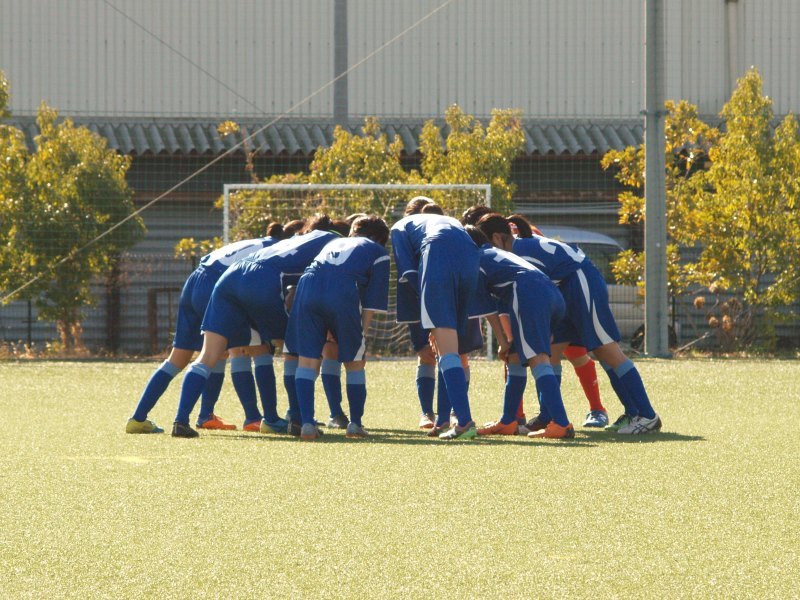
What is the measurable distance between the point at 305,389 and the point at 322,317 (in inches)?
18.1

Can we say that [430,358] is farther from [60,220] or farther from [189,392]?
[60,220]

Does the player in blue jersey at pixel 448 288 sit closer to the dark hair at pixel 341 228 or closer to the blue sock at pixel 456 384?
the blue sock at pixel 456 384

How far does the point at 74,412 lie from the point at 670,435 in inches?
181

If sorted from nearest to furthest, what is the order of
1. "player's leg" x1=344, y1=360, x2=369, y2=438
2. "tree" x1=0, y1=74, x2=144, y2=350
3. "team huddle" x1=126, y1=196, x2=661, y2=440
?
1. "team huddle" x1=126, y1=196, x2=661, y2=440
2. "player's leg" x1=344, y1=360, x2=369, y2=438
3. "tree" x1=0, y1=74, x2=144, y2=350

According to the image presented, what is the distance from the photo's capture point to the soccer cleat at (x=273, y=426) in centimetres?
907

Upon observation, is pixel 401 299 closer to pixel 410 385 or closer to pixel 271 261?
pixel 271 261

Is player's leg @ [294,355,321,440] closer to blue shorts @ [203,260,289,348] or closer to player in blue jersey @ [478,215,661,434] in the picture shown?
blue shorts @ [203,260,289,348]

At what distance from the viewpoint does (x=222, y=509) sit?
18.0 feet

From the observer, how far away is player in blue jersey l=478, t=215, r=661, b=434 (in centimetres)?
889

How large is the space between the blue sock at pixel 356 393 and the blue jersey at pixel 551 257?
1401mm

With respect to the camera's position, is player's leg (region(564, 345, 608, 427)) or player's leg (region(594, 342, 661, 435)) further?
player's leg (region(564, 345, 608, 427))

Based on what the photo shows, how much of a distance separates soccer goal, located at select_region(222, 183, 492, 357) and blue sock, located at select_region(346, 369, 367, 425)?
951 centimetres

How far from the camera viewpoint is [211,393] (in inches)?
376

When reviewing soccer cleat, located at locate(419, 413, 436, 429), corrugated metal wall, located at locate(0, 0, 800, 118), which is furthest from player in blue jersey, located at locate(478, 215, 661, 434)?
corrugated metal wall, located at locate(0, 0, 800, 118)
